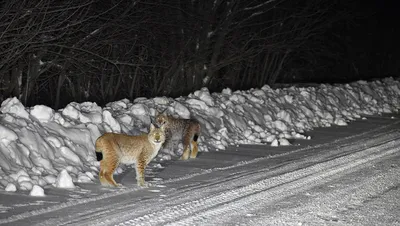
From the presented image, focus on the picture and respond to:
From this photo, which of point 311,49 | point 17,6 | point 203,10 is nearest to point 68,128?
point 17,6

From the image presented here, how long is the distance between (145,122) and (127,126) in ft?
2.31

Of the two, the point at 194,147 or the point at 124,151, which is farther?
the point at 194,147

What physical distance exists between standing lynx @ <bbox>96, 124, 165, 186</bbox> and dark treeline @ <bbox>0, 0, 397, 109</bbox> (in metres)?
3.57

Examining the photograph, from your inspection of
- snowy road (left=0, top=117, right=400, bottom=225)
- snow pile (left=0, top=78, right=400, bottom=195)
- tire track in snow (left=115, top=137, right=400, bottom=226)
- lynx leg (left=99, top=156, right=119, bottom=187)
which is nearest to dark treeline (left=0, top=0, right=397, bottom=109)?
snow pile (left=0, top=78, right=400, bottom=195)

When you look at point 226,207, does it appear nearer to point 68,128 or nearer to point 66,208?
point 66,208

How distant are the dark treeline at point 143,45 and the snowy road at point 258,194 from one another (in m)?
4.07

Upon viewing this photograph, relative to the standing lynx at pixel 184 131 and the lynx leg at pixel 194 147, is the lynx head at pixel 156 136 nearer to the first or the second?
the standing lynx at pixel 184 131

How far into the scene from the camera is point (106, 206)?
916 centimetres

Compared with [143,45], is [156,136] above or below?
below

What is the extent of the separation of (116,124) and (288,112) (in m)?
7.58

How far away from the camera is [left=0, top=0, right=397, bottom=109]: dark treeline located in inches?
578

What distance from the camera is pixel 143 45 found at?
1959cm

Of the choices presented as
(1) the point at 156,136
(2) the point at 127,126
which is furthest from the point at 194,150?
(1) the point at 156,136

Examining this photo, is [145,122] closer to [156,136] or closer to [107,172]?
[156,136]
